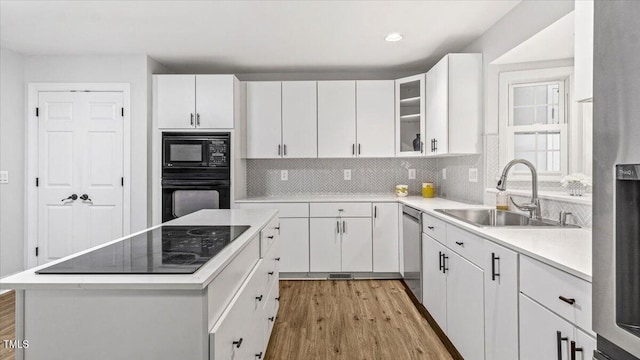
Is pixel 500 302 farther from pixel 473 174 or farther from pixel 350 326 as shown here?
pixel 473 174

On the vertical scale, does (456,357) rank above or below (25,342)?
below

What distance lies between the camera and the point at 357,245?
3.69 metres

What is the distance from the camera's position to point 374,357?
219 centimetres

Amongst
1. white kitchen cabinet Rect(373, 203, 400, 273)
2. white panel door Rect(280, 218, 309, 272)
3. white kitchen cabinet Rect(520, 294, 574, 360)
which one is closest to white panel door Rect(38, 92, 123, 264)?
white panel door Rect(280, 218, 309, 272)

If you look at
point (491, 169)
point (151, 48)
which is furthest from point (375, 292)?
point (151, 48)

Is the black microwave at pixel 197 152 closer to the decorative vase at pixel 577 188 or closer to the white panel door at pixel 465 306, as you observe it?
the white panel door at pixel 465 306

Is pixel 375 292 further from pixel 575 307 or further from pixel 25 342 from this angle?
pixel 25 342

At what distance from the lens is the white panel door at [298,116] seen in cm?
393

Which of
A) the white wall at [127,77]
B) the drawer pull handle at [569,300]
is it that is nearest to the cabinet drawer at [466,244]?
the drawer pull handle at [569,300]

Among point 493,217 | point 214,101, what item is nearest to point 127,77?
point 214,101

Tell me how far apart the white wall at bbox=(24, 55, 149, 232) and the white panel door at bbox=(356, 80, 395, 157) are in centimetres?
230

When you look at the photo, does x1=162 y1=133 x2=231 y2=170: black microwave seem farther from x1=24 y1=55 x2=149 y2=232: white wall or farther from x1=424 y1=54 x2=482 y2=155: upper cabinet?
x1=424 y1=54 x2=482 y2=155: upper cabinet

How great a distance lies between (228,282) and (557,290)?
3.79 ft

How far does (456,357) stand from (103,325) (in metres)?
2.01
